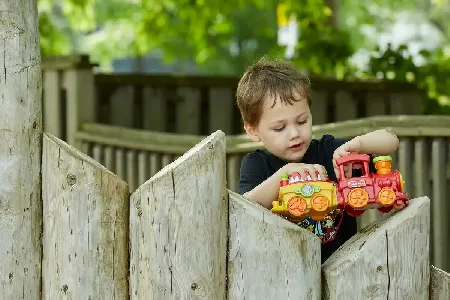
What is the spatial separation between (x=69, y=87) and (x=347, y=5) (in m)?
11.0

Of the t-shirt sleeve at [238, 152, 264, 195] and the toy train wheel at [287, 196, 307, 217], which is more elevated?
the t-shirt sleeve at [238, 152, 264, 195]

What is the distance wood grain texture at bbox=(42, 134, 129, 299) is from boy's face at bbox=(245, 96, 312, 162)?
541mm

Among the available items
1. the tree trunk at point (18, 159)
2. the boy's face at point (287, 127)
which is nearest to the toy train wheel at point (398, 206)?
the boy's face at point (287, 127)

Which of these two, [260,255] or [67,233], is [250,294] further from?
[67,233]

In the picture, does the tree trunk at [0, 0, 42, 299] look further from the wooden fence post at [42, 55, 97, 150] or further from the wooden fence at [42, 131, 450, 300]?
the wooden fence post at [42, 55, 97, 150]

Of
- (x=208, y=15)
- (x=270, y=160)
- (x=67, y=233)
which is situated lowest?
(x=67, y=233)

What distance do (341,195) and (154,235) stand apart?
1.82 feet

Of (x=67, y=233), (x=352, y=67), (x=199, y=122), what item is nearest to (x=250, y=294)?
(x=67, y=233)

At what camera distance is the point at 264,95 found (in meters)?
2.76

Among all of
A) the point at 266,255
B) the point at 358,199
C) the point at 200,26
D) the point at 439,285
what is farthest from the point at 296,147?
the point at 200,26

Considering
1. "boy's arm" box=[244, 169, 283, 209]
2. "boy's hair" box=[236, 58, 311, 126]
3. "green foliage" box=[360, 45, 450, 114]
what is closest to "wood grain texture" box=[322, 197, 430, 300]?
"boy's arm" box=[244, 169, 283, 209]

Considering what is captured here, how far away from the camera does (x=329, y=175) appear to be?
9.37 ft

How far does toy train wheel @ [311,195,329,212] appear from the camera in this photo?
2.45m

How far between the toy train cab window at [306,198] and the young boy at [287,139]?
0.46ft
